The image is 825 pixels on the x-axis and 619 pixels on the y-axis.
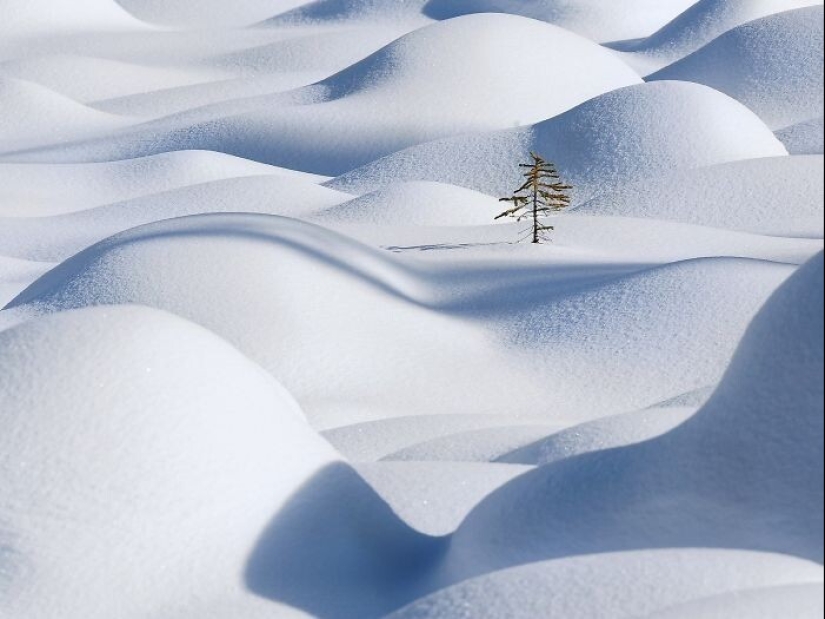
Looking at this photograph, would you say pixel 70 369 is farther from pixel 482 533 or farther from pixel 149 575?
pixel 482 533

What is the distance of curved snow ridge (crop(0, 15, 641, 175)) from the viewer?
359 inches

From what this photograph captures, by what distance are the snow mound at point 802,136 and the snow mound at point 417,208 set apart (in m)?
2.14

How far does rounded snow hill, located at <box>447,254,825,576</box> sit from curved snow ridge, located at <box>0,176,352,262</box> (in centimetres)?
443

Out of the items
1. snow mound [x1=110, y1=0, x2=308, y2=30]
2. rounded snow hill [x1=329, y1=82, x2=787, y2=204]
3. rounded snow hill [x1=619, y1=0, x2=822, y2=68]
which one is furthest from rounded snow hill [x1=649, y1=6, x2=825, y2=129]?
snow mound [x1=110, y1=0, x2=308, y2=30]

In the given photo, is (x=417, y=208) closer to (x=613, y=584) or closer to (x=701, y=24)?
(x=613, y=584)

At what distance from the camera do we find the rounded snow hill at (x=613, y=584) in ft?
6.43

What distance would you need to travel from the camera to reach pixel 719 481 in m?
2.30

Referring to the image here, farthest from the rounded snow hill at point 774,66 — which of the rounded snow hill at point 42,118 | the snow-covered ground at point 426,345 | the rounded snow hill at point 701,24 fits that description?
the rounded snow hill at point 42,118

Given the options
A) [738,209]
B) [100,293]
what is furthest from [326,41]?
[100,293]

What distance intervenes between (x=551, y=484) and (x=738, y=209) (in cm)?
421

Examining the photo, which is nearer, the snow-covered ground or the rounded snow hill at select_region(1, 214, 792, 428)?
the snow-covered ground

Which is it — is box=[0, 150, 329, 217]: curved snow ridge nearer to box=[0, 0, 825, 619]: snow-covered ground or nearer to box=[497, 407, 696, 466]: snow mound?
box=[0, 0, 825, 619]: snow-covered ground

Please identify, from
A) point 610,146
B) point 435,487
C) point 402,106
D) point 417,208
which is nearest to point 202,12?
point 402,106

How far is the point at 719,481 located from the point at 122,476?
104 cm
